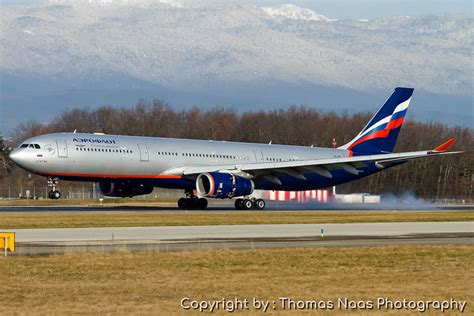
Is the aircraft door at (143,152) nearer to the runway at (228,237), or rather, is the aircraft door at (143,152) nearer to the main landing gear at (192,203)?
the main landing gear at (192,203)

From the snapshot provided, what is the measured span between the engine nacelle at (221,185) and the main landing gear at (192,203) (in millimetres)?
2430

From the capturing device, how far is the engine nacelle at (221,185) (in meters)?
63.4

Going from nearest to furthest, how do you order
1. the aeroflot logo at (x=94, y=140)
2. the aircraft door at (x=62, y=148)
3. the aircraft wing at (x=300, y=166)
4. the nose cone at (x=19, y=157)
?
the aircraft door at (x=62, y=148) < the nose cone at (x=19, y=157) < the aeroflot logo at (x=94, y=140) < the aircraft wing at (x=300, y=166)

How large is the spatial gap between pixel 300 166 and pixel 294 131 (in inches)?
3011

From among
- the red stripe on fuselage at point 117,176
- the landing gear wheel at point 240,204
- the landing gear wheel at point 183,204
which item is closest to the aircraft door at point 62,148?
the red stripe on fuselage at point 117,176

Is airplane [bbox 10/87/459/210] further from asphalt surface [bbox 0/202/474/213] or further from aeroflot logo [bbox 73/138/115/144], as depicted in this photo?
asphalt surface [bbox 0/202/474/213]

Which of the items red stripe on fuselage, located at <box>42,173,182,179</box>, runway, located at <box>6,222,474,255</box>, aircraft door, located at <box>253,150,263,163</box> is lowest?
runway, located at <box>6,222,474,255</box>

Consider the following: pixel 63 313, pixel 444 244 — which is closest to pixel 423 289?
pixel 63 313

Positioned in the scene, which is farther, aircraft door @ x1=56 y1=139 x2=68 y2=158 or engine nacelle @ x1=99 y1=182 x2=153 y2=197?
engine nacelle @ x1=99 y1=182 x2=153 y2=197

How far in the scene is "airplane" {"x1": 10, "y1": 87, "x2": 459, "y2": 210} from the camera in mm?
60844

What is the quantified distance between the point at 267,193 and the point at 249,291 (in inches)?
2627

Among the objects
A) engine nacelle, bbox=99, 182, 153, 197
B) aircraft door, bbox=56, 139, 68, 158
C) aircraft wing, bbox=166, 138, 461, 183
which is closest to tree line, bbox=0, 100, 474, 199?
aircraft wing, bbox=166, 138, 461, 183

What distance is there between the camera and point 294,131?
143750 millimetres

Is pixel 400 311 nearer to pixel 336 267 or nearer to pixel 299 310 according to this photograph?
pixel 299 310
